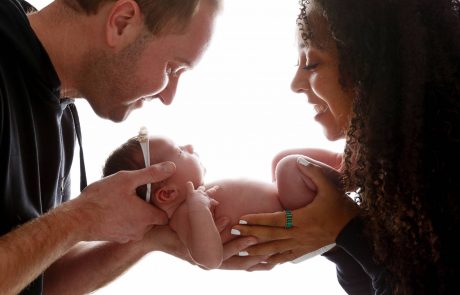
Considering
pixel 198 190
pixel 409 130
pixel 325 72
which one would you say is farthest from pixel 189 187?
pixel 409 130

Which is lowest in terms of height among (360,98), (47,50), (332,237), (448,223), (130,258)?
(130,258)

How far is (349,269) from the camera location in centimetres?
134

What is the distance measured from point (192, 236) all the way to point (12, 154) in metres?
0.49

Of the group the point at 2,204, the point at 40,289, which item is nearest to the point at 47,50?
the point at 2,204

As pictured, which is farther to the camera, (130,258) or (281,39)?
(281,39)

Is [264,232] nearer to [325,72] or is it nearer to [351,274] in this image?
[351,274]

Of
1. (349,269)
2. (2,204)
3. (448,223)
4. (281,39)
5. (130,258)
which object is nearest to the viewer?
(448,223)

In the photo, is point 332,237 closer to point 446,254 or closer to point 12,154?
point 446,254

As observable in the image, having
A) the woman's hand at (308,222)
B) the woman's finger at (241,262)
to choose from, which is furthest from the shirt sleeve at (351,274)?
the woman's finger at (241,262)

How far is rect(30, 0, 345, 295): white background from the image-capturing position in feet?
5.94

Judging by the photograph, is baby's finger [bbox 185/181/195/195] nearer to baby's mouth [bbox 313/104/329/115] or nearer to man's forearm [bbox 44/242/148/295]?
man's forearm [bbox 44/242/148/295]

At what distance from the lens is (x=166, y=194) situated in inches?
52.6

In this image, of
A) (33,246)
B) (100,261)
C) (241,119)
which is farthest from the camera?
(241,119)

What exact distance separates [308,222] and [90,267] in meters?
0.68
